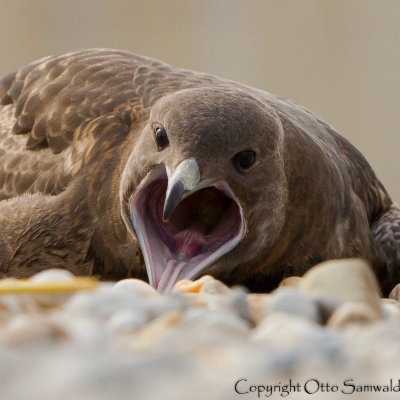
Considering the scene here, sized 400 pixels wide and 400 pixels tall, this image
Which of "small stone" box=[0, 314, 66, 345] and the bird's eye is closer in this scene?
"small stone" box=[0, 314, 66, 345]

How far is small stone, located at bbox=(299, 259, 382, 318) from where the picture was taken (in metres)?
2.51

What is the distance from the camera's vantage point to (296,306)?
2383 mm

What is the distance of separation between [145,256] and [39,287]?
0.77m

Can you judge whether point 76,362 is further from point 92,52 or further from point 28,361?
point 92,52

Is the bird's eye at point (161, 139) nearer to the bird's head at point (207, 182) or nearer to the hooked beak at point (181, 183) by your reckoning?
the bird's head at point (207, 182)

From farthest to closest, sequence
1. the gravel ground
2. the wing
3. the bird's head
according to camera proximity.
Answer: the wing
the bird's head
the gravel ground

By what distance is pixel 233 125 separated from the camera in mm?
3301

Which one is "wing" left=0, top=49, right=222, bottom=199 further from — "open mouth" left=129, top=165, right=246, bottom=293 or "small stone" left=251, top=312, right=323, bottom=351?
"small stone" left=251, top=312, right=323, bottom=351

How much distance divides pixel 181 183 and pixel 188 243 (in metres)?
0.41

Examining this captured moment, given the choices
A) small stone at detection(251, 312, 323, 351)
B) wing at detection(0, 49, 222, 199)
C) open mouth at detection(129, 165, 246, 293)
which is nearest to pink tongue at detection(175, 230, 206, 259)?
open mouth at detection(129, 165, 246, 293)

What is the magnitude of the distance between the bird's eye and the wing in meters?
0.42

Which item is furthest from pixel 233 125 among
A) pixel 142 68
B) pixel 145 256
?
pixel 142 68

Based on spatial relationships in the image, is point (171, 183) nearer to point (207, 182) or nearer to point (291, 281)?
point (207, 182)

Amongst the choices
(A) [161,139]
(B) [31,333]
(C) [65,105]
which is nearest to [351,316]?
(B) [31,333]
